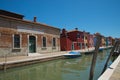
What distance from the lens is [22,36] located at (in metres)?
19.7

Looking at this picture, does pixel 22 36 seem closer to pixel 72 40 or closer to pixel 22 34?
pixel 22 34

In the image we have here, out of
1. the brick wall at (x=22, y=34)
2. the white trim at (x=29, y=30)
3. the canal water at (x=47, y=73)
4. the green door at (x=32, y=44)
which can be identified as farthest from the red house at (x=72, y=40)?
the canal water at (x=47, y=73)

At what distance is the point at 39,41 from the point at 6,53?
715 cm

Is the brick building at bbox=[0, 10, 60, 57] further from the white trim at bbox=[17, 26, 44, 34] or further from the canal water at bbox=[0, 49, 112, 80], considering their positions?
the canal water at bbox=[0, 49, 112, 80]

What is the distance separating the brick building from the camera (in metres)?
17.1

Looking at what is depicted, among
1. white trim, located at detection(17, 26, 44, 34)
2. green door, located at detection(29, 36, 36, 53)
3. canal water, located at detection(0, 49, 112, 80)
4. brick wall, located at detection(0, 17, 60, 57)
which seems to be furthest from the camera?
green door, located at detection(29, 36, 36, 53)

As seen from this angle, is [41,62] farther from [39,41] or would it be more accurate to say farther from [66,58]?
[39,41]

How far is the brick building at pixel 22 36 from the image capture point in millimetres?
17094

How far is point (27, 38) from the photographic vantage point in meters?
20.6

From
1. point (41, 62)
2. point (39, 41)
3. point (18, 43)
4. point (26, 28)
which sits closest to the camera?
point (41, 62)

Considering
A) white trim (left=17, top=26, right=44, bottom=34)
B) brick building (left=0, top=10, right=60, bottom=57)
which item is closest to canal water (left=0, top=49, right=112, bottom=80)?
brick building (left=0, top=10, right=60, bottom=57)

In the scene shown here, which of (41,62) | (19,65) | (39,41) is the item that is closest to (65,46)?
(39,41)

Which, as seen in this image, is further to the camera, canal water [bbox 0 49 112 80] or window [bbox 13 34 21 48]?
window [bbox 13 34 21 48]

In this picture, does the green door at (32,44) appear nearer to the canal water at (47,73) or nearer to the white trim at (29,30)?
the white trim at (29,30)
